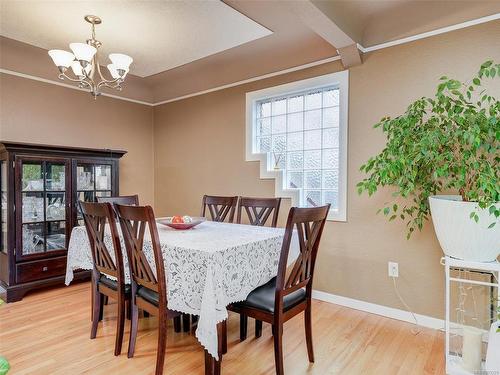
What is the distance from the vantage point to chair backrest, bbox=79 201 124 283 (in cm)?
199

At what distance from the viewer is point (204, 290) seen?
1569 millimetres

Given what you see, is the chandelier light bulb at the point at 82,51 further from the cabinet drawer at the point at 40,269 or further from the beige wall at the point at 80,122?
the cabinet drawer at the point at 40,269

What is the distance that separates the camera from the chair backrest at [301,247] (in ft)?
5.57

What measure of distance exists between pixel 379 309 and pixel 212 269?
1855 millimetres

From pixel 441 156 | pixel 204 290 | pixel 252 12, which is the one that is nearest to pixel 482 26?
pixel 441 156

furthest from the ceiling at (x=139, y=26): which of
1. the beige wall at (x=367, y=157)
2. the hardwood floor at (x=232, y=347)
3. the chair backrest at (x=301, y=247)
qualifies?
the hardwood floor at (x=232, y=347)

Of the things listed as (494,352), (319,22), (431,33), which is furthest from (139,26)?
(494,352)

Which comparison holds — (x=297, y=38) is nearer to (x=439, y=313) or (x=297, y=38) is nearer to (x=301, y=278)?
(x=301, y=278)

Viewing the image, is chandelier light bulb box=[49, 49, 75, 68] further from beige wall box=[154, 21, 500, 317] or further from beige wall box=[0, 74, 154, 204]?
beige wall box=[154, 21, 500, 317]

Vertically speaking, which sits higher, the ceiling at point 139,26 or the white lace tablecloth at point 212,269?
the ceiling at point 139,26

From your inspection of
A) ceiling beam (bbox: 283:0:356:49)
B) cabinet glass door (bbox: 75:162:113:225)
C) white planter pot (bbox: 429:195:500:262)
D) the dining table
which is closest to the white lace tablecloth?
the dining table

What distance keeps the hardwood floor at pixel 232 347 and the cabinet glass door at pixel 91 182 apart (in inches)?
48.9

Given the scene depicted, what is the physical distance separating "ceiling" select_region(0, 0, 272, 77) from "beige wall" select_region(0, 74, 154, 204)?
72 cm

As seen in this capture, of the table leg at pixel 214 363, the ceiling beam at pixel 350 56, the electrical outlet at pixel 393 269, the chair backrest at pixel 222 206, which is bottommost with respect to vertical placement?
the table leg at pixel 214 363
